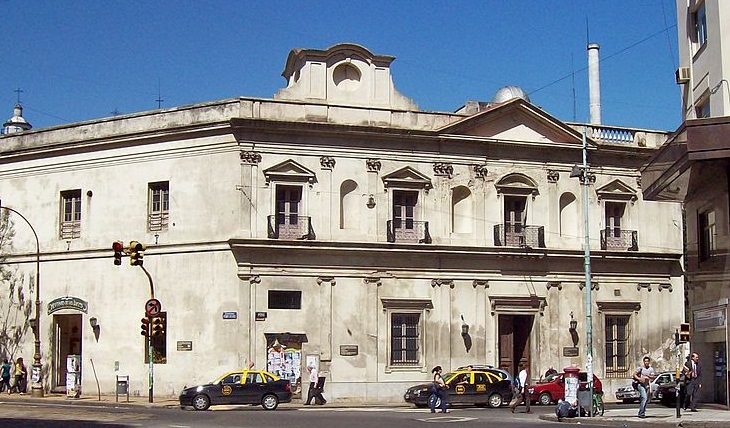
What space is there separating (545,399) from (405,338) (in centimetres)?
652

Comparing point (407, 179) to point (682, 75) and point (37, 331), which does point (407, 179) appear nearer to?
point (682, 75)

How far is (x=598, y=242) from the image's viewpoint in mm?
48062

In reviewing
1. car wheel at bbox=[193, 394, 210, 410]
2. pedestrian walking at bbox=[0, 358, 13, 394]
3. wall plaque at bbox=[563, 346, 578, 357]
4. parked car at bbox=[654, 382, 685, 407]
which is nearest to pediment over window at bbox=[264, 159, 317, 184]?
car wheel at bbox=[193, 394, 210, 410]

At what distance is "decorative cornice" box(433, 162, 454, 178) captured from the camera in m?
46.0

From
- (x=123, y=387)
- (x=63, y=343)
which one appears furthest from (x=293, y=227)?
(x=63, y=343)

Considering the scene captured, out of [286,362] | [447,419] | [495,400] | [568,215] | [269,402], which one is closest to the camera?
[447,419]

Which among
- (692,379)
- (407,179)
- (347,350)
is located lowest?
(692,379)

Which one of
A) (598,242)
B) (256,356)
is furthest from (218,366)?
(598,242)

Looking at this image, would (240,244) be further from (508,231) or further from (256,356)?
(508,231)

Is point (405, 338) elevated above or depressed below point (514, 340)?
above

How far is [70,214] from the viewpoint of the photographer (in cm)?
4678

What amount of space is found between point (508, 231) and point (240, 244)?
40.3 feet

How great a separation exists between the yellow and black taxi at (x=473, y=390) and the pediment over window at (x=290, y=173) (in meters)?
9.86

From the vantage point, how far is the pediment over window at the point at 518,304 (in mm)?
46094
